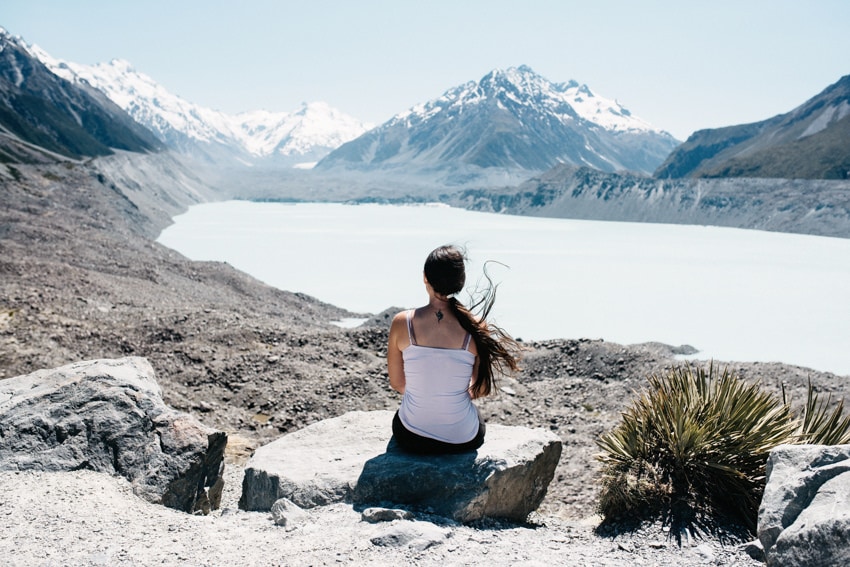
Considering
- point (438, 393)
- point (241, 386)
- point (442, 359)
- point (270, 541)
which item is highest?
point (442, 359)

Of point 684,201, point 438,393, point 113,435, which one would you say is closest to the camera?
point 438,393

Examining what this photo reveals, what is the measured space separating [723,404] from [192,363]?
36.1ft

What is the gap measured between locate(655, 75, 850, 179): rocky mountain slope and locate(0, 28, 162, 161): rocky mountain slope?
96.7 meters

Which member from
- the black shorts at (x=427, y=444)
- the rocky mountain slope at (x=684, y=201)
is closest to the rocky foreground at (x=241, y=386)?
the black shorts at (x=427, y=444)

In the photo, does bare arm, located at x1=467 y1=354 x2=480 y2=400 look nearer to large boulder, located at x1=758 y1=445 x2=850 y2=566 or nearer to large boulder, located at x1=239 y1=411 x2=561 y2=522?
large boulder, located at x1=239 y1=411 x2=561 y2=522

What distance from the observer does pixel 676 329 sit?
3212cm

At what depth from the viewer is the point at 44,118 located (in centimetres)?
10688

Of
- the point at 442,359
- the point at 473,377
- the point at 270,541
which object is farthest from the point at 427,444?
the point at 270,541

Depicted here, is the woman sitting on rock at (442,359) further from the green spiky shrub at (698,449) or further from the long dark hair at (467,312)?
the green spiky shrub at (698,449)

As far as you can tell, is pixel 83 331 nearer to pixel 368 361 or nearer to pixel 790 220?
pixel 368 361

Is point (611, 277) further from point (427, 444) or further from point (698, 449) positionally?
point (427, 444)

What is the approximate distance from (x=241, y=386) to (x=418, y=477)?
29.0ft

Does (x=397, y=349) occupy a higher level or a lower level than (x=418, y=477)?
higher

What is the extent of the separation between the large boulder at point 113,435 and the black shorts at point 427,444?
1.91 m
